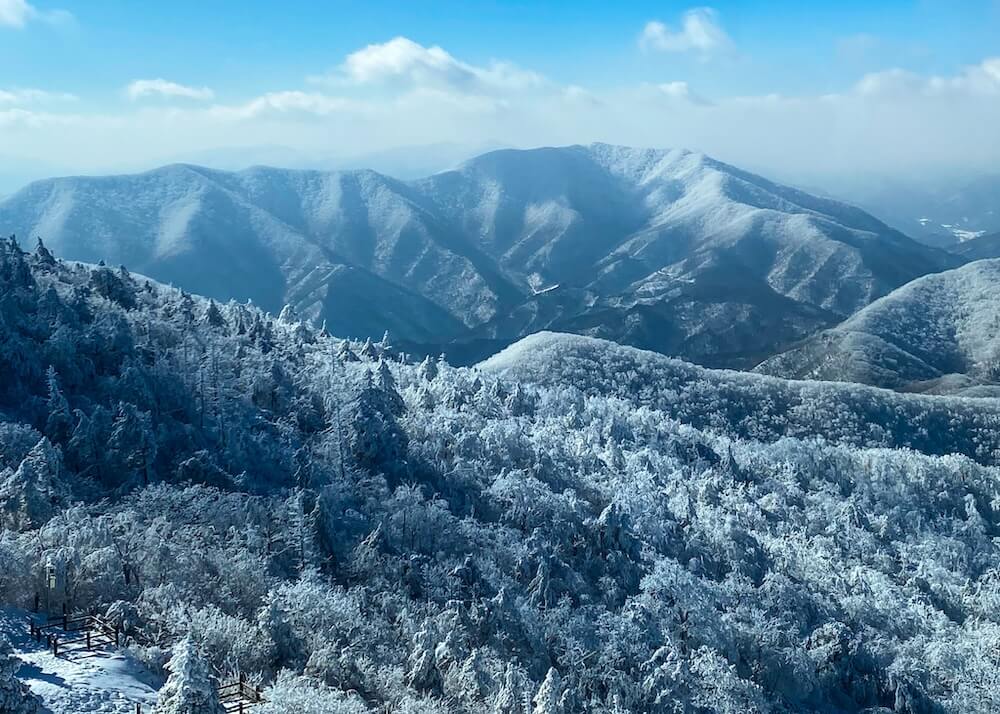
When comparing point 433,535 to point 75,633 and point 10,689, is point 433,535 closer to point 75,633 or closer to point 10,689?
point 75,633

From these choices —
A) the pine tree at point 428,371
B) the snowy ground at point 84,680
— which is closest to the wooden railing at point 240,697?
the snowy ground at point 84,680

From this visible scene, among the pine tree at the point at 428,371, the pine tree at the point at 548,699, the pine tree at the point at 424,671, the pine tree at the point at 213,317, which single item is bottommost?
the pine tree at the point at 424,671

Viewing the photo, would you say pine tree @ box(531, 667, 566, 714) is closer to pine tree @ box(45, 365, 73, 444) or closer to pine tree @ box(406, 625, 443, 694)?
pine tree @ box(406, 625, 443, 694)

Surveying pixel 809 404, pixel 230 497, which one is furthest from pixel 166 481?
pixel 809 404

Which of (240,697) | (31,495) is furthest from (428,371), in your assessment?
(240,697)

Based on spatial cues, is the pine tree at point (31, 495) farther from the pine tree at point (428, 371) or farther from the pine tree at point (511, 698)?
the pine tree at point (428, 371)

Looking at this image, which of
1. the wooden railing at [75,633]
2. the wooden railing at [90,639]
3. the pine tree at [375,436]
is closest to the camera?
the wooden railing at [90,639]

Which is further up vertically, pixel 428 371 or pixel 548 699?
pixel 428 371
